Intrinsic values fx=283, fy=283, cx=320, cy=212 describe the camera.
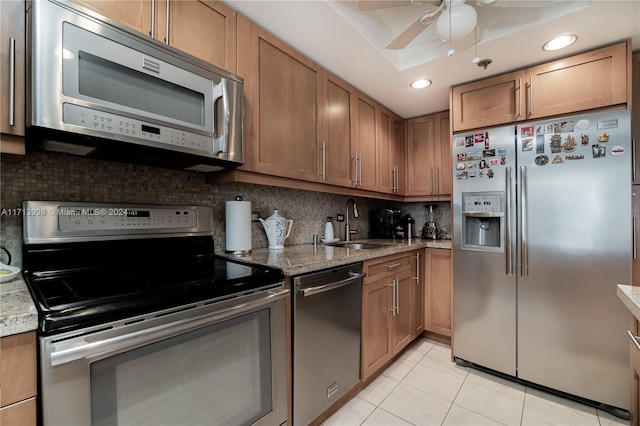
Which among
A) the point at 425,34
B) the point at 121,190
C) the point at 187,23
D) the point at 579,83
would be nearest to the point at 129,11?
the point at 187,23

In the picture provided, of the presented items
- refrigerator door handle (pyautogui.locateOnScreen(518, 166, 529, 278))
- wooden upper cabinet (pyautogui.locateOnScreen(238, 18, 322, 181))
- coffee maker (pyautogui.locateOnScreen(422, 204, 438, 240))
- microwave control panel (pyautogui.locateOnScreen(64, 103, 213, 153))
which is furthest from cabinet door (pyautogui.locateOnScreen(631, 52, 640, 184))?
microwave control panel (pyautogui.locateOnScreen(64, 103, 213, 153))

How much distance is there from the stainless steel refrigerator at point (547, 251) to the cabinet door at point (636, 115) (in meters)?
0.32

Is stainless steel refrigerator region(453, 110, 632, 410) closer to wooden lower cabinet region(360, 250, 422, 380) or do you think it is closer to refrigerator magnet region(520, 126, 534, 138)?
refrigerator magnet region(520, 126, 534, 138)

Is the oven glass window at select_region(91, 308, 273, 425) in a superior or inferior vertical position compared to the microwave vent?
inferior

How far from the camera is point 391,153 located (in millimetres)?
2818

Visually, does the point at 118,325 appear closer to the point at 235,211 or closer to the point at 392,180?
the point at 235,211

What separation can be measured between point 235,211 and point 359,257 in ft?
2.58

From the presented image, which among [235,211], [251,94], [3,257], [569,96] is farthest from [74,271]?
[569,96]

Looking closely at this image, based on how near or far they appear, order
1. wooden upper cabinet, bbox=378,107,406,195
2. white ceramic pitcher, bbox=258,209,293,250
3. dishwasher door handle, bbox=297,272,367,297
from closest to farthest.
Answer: dishwasher door handle, bbox=297,272,367,297
white ceramic pitcher, bbox=258,209,293,250
wooden upper cabinet, bbox=378,107,406,195

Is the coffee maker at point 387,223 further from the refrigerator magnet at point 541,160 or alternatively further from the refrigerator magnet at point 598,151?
the refrigerator magnet at point 598,151

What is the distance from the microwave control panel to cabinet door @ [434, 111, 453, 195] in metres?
2.30

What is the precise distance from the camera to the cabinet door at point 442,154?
2787 millimetres

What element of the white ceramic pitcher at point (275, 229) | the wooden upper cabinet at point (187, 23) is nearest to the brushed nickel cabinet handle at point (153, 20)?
the wooden upper cabinet at point (187, 23)

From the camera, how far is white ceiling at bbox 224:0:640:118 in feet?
4.74
